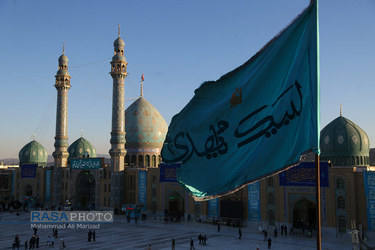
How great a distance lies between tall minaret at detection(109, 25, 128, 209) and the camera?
1838 inches

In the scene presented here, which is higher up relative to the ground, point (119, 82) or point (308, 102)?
point (119, 82)

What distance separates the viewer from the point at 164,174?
142 ft

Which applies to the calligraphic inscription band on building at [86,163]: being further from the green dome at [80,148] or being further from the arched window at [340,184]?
the arched window at [340,184]

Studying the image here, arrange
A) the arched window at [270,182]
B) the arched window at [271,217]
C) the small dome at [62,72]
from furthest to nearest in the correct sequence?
the small dome at [62,72] → the arched window at [270,182] → the arched window at [271,217]

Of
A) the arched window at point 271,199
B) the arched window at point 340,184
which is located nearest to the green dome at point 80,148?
the arched window at point 271,199

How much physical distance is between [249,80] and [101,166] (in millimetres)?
44238

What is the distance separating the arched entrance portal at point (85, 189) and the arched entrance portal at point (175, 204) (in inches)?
497

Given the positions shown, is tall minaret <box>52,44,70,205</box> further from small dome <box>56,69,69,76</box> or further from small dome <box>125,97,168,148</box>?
small dome <box>125,97,168,148</box>

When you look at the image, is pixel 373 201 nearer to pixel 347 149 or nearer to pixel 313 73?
pixel 347 149

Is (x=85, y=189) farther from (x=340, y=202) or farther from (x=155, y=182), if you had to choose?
(x=340, y=202)

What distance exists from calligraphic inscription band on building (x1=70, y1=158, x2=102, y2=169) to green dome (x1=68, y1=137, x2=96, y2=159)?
1479 cm

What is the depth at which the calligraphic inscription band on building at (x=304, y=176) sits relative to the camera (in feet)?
101

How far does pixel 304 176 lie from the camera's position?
104ft

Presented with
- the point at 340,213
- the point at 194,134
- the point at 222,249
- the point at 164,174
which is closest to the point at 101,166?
the point at 164,174
